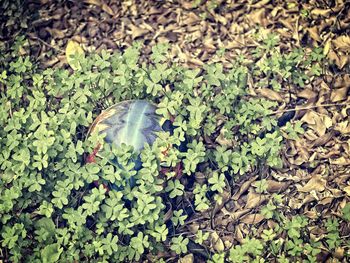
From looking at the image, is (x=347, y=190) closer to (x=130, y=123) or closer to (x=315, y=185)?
(x=315, y=185)

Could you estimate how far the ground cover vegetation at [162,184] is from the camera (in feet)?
9.77

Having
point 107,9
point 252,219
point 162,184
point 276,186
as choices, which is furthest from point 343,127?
point 107,9

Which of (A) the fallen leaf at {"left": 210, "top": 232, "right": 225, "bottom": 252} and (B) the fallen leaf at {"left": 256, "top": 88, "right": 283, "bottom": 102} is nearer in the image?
(A) the fallen leaf at {"left": 210, "top": 232, "right": 225, "bottom": 252}

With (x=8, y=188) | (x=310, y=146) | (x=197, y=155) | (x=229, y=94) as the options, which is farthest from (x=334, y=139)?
(x=8, y=188)

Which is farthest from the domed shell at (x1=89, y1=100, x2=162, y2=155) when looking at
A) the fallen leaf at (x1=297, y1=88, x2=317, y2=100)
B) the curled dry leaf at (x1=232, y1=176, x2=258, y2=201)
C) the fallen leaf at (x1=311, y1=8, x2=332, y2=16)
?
the fallen leaf at (x1=311, y1=8, x2=332, y2=16)

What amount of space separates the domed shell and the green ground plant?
0.08m

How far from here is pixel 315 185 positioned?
3.30 m

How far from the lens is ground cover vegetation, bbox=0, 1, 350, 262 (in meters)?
2.98

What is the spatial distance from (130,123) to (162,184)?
0.44 m

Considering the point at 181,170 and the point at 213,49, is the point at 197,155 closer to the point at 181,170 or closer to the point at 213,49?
the point at 181,170

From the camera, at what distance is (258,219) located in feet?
10.6

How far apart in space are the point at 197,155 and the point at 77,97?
2.97 feet

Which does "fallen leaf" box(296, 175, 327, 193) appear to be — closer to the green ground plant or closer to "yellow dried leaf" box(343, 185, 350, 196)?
"yellow dried leaf" box(343, 185, 350, 196)

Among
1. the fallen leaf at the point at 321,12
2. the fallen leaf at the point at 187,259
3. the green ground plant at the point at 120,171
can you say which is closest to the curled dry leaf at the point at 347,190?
the green ground plant at the point at 120,171
